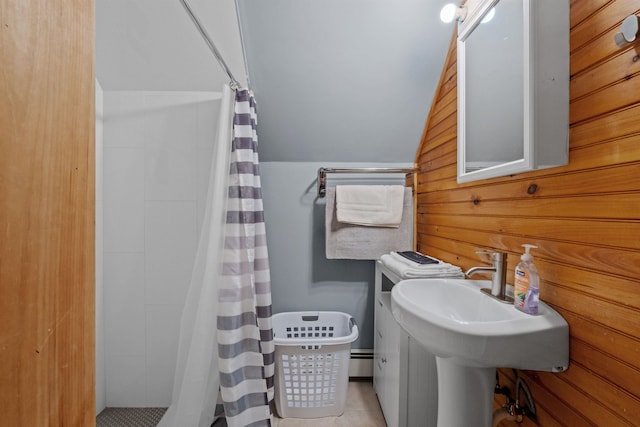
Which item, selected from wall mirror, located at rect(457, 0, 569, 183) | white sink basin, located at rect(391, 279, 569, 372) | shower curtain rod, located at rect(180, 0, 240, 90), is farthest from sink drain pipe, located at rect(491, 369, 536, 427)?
shower curtain rod, located at rect(180, 0, 240, 90)

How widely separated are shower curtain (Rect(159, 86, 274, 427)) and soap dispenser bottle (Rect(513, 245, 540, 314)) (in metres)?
1.06

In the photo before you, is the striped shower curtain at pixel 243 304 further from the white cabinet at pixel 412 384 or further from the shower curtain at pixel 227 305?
the white cabinet at pixel 412 384

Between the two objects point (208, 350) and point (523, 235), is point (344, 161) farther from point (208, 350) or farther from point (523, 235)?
point (208, 350)

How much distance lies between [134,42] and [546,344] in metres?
1.94

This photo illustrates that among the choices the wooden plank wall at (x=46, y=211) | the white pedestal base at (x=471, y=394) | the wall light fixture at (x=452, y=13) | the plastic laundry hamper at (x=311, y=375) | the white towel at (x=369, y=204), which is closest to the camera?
the wooden plank wall at (x=46, y=211)

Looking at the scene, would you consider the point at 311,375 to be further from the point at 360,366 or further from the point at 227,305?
the point at 227,305

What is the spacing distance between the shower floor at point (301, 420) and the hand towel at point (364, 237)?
0.84 metres

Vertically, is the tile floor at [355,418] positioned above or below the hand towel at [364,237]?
below

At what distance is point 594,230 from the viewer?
27.7 inches

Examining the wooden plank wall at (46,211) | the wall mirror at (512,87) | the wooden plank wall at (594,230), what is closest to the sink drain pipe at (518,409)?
the wooden plank wall at (594,230)

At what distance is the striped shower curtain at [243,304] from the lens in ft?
4.33

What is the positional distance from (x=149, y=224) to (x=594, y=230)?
1.79 meters

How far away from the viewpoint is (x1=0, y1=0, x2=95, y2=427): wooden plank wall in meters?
0.27

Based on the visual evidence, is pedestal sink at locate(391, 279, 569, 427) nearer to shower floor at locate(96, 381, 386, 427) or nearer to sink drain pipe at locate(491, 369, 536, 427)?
sink drain pipe at locate(491, 369, 536, 427)
